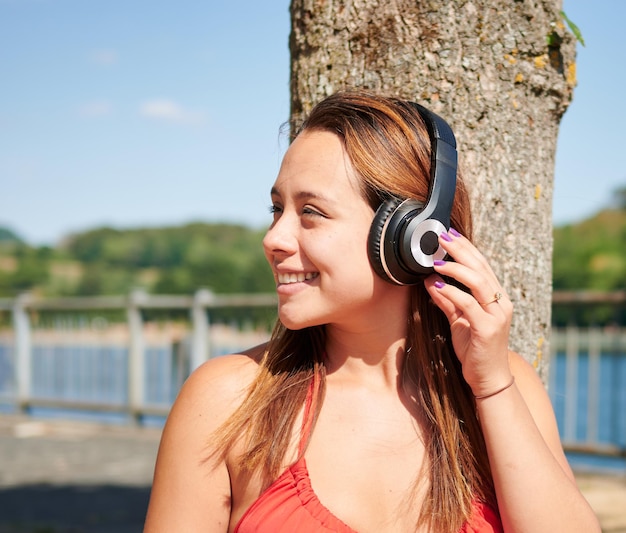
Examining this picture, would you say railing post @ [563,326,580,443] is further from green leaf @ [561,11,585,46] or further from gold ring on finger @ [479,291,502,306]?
gold ring on finger @ [479,291,502,306]

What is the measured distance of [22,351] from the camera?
10.7m

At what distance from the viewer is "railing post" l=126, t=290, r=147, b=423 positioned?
9.20 metres

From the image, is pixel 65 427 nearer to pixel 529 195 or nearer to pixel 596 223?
pixel 529 195

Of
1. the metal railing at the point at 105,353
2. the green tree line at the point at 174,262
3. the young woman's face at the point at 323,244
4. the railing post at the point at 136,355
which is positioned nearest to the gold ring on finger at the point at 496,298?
the young woman's face at the point at 323,244

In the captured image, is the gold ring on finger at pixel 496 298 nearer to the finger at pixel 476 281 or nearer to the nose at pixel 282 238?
the finger at pixel 476 281

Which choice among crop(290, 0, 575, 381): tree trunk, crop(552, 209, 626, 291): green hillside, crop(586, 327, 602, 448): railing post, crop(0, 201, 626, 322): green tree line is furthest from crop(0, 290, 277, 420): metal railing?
crop(552, 209, 626, 291): green hillside

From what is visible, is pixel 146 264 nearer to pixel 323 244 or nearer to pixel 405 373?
pixel 405 373

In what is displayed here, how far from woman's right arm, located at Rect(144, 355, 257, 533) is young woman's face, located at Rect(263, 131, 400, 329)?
273 millimetres

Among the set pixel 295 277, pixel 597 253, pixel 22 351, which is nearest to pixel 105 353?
pixel 22 351

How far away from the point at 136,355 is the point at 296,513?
25.7 feet

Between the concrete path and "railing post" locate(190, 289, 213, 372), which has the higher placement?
"railing post" locate(190, 289, 213, 372)

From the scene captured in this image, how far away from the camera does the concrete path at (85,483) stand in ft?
16.8

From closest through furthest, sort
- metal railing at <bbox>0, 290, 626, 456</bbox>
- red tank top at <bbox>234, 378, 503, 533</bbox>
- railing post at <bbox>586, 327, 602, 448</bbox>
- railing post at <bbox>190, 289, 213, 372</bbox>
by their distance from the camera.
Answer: red tank top at <bbox>234, 378, 503, 533</bbox> → railing post at <bbox>586, 327, 602, 448</bbox> → metal railing at <bbox>0, 290, 626, 456</bbox> → railing post at <bbox>190, 289, 213, 372</bbox>

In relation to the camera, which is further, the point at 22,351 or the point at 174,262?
the point at 174,262
